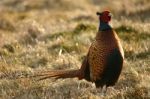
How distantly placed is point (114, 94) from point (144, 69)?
1128 millimetres

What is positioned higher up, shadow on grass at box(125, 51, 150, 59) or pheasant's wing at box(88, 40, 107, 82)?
pheasant's wing at box(88, 40, 107, 82)

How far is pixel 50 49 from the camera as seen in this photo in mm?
9578

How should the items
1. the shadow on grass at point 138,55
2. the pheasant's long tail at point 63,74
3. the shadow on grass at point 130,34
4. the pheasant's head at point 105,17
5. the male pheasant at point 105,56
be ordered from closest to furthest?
the male pheasant at point 105,56 → the pheasant's head at point 105,17 → the pheasant's long tail at point 63,74 → the shadow on grass at point 138,55 → the shadow on grass at point 130,34

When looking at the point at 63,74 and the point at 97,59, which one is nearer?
the point at 97,59

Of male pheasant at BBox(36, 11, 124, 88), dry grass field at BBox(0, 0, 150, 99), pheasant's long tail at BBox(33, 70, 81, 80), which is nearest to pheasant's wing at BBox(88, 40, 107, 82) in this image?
male pheasant at BBox(36, 11, 124, 88)

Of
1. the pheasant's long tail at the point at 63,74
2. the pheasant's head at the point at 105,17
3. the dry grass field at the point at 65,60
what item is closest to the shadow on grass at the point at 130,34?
the dry grass field at the point at 65,60

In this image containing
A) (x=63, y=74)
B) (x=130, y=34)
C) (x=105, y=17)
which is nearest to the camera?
(x=105, y=17)

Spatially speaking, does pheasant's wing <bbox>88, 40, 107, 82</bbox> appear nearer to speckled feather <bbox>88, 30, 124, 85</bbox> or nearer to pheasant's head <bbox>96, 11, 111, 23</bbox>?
speckled feather <bbox>88, 30, 124, 85</bbox>

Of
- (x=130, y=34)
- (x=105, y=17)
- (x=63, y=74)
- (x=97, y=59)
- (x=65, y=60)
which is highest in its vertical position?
(x=105, y=17)

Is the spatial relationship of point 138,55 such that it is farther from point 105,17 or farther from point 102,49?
point 102,49

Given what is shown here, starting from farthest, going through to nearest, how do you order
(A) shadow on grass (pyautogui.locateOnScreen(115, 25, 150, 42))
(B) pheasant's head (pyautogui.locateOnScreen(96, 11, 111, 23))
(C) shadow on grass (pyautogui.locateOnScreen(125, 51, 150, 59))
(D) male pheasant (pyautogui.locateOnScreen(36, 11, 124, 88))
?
(A) shadow on grass (pyautogui.locateOnScreen(115, 25, 150, 42)) → (C) shadow on grass (pyautogui.locateOnScreen(125, 51, 150, 59)) → (B) pheasant's head (pyautogui.locateOnScreen(96, 11, 111, 23)) → (D) male pheasant (pyautogui.locateOnScreen(36, 11, 124, 88))

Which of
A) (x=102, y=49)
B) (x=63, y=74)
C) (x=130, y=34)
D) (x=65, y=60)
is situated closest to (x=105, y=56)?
(x=102, y=49)

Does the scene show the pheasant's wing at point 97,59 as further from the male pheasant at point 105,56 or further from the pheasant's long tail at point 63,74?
the pheasant's long tail at point 63,74

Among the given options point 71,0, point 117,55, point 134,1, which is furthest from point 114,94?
point 71,0
